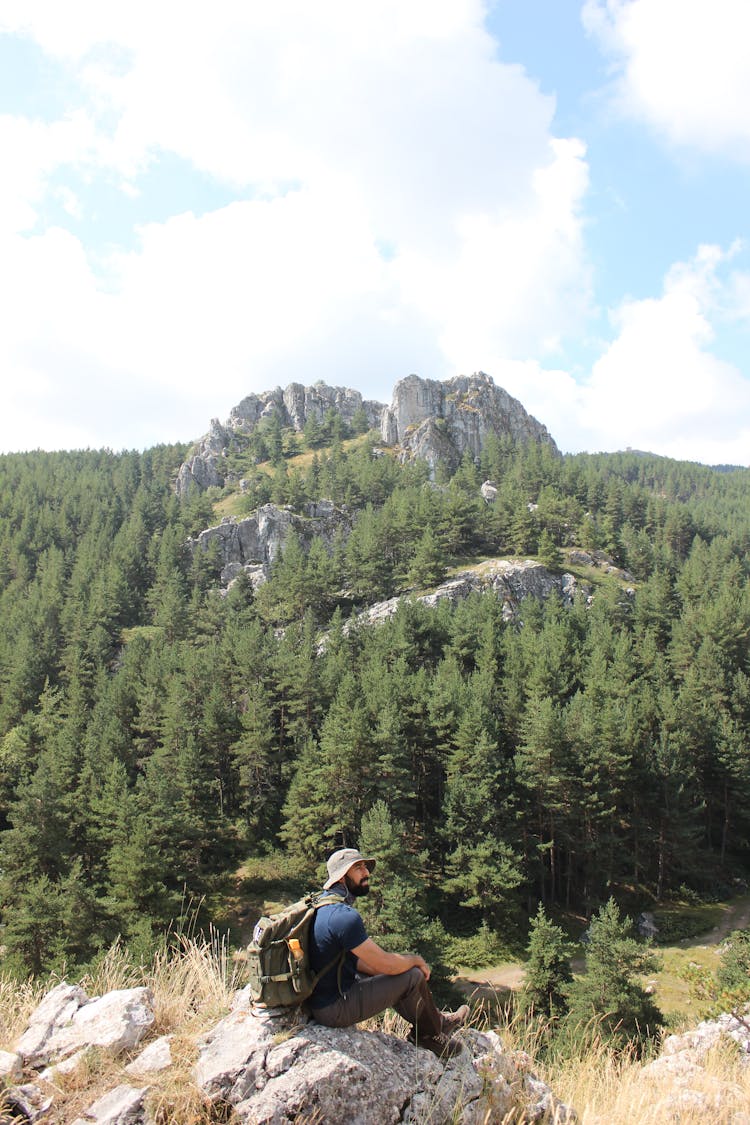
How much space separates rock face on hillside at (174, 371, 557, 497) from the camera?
438 ft

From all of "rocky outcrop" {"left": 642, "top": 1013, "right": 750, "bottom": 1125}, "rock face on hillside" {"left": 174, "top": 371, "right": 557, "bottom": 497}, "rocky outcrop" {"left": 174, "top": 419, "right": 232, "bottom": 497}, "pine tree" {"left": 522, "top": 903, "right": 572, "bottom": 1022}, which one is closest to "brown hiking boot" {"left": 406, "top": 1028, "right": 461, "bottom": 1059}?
"rocky outcrop" {"left": 642, "top": 1013, "right": 750, "bottom": 1125}

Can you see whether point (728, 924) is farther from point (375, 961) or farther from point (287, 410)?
point (287, 410)

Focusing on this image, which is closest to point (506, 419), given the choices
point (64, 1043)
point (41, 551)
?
point (41, 551)

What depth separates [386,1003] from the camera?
563cm

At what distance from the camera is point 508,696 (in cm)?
4512

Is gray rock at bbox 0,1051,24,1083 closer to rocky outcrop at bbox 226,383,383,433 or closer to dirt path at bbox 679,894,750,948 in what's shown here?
dirt path at bbox 679,894,750,948

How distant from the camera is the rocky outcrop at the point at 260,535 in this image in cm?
9419

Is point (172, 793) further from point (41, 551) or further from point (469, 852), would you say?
point (41, 551)

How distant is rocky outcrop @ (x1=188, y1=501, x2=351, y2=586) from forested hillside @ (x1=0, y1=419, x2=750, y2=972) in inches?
486

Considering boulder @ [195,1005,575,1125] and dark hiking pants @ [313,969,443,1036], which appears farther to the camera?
dark hiking pants @ [313,969,443,1036]

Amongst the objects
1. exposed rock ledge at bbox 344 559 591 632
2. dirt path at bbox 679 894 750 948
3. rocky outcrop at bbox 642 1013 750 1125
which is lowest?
dirt path at bbox 679 894 750 948

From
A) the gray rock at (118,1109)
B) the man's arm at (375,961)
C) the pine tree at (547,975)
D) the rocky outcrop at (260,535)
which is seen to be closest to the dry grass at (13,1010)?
the gray rock at (118,1109)

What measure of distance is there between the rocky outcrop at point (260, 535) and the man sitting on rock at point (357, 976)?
87.7m

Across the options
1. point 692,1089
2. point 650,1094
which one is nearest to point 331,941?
point 650,1094
